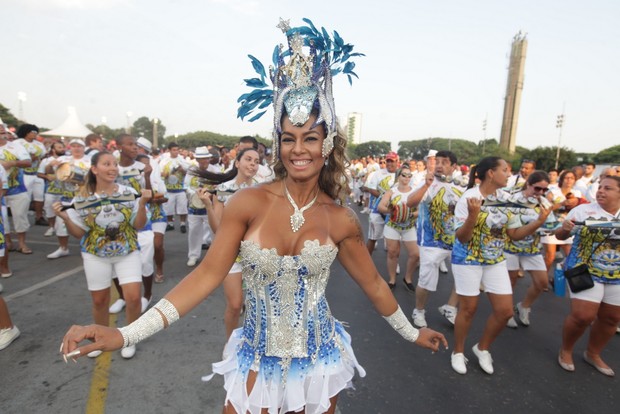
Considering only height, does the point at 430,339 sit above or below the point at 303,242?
below

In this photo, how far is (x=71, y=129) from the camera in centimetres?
2455

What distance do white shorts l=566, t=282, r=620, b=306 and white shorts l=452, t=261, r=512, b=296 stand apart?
0.92 metres

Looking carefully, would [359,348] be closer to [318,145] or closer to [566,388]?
[566,388]

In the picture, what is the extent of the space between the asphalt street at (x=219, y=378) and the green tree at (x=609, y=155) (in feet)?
221

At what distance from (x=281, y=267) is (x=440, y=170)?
4295mm

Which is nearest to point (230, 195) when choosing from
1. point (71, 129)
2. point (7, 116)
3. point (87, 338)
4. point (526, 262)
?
point (87, 338)

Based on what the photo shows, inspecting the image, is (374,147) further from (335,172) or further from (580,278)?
(335,172)

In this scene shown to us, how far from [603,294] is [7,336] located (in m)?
6.32

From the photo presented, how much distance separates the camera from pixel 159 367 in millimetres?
3580

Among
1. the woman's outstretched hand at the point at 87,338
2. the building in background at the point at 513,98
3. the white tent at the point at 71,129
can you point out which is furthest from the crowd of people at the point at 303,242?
the building in background at the point at 513,98

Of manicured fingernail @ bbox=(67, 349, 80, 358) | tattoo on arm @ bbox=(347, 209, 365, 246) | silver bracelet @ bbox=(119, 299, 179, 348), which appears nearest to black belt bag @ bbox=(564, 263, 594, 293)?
tattoo on arm @ bbox=(347, 209, 365, 246)

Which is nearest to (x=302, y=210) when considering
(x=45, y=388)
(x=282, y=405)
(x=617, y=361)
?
(x=282, y=405)

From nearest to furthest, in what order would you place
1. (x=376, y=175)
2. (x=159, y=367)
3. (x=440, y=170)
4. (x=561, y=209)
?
(x=159, y=367) → (x=440, y=170) → (x=561, y=209) → (x=376, y=175)

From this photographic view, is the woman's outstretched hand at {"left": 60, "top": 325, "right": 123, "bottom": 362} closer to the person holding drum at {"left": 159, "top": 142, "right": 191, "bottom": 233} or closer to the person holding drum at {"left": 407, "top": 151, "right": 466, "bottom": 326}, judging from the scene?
the person holding drum at {"left": 407, "top": 151, "right": 466, "bottom": 326}
